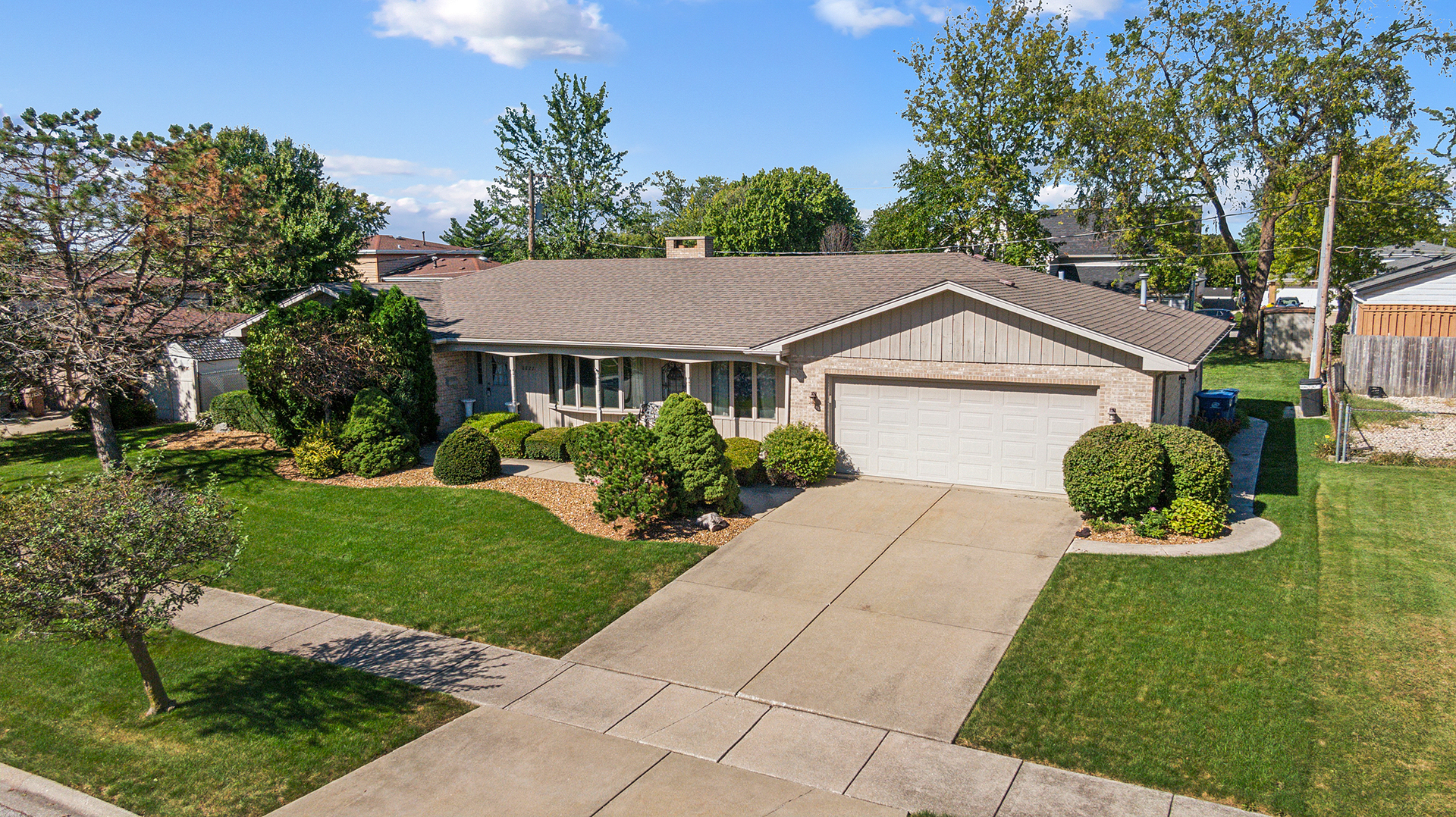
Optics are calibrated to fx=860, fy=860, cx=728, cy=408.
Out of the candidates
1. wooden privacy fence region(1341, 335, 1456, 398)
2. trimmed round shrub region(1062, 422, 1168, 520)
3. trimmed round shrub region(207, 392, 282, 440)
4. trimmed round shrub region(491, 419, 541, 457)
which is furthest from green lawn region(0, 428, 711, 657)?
wooden privacy fence region(1341, 335, 1456, 398)

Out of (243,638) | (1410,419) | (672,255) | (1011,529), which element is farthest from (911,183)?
(243,638)

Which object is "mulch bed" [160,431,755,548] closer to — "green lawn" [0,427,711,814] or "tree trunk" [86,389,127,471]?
"green lawn" [0,427,711,814]

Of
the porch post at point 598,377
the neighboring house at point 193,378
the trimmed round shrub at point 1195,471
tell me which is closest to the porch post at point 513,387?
the porch post at point 598,377

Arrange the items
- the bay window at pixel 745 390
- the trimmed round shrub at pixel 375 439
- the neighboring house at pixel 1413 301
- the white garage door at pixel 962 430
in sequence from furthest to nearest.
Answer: the neighboring house at pixel 1413 301 < the bay window at pixel 745 390 < the trimmed round shrub at pixel 375 439 < the white garage door at pixel 962 430

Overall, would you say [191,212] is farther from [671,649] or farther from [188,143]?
[671,649]

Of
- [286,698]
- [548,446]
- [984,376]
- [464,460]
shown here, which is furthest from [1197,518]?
[464,460]

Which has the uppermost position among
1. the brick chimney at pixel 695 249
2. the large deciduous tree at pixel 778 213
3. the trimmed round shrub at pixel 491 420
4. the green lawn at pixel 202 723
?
the large deciduous tree at pixel 778 213

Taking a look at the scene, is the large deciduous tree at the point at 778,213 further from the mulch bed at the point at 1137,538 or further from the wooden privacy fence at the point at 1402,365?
the mulch bed at the point at 1137,538
